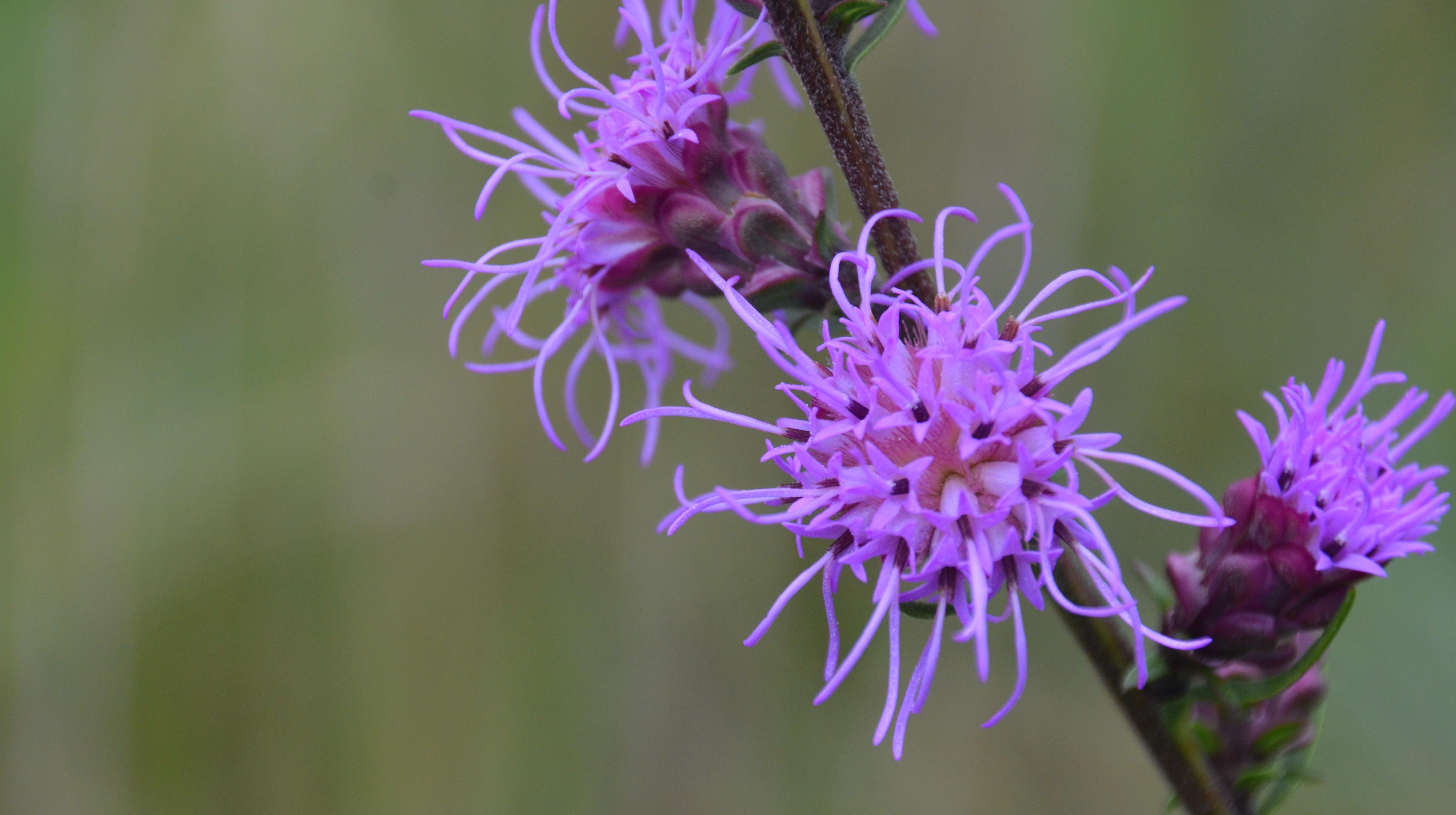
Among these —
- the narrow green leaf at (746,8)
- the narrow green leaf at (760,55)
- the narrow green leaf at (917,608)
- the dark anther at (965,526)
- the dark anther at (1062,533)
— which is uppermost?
the narrow green leaf at (746,8)

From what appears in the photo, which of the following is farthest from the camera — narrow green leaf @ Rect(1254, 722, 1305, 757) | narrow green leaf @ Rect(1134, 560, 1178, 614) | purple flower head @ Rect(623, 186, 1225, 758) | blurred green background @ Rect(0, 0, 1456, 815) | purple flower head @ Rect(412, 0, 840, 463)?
blurred green background @ Rect(0, 0, 1456, 815)

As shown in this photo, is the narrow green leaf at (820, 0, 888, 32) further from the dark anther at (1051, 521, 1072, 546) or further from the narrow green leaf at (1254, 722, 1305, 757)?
the narrow green leaf at (1254, 722, 1305, 757)

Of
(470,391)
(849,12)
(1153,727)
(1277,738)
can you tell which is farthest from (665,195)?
(470,391)

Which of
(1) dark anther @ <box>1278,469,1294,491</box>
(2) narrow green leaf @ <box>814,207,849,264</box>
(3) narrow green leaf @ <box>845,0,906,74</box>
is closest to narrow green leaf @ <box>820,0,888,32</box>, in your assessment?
(3) narrow green leaf @ <box>845,0,906,74</box>

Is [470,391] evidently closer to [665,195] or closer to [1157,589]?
[665,195]

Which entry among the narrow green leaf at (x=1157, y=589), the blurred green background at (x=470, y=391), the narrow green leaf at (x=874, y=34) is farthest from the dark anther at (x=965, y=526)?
the blurred green background at (x=470, y=391)

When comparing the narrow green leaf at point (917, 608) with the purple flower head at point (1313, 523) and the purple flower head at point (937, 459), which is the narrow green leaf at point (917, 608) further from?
the purple flower head at point (1313, 523)
